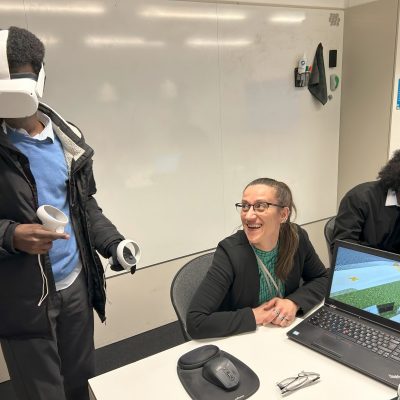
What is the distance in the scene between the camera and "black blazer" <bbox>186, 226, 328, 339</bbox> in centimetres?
126

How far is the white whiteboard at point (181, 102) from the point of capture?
2088 mm

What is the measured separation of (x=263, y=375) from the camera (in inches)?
41.7

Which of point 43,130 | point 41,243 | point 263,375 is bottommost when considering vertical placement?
point 263,375

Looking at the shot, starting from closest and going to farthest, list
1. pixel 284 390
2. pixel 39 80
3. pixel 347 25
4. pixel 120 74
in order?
pixel 284 390, pixel 39 80, pixel 120 74, pixel 347 25

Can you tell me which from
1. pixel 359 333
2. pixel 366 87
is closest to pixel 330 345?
pixel 359 333

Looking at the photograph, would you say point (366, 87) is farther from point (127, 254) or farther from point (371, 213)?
point (127, 254)

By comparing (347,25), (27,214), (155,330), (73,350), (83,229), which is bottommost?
(155,330)

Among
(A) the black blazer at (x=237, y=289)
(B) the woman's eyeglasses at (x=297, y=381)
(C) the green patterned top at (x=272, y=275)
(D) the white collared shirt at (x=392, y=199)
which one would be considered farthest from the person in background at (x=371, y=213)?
(B) the woman's eyeglasses at (x=297, y=381)

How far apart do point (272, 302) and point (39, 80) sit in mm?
1060

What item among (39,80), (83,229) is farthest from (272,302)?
(39,80)

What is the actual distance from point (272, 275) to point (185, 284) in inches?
13.4

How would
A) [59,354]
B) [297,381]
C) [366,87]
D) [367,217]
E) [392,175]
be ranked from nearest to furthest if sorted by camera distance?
[297,381] < [59,354] < [392,175] < [367,217] < [366,87]

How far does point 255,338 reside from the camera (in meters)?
1.23

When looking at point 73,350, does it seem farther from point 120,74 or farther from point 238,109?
point 238,109
